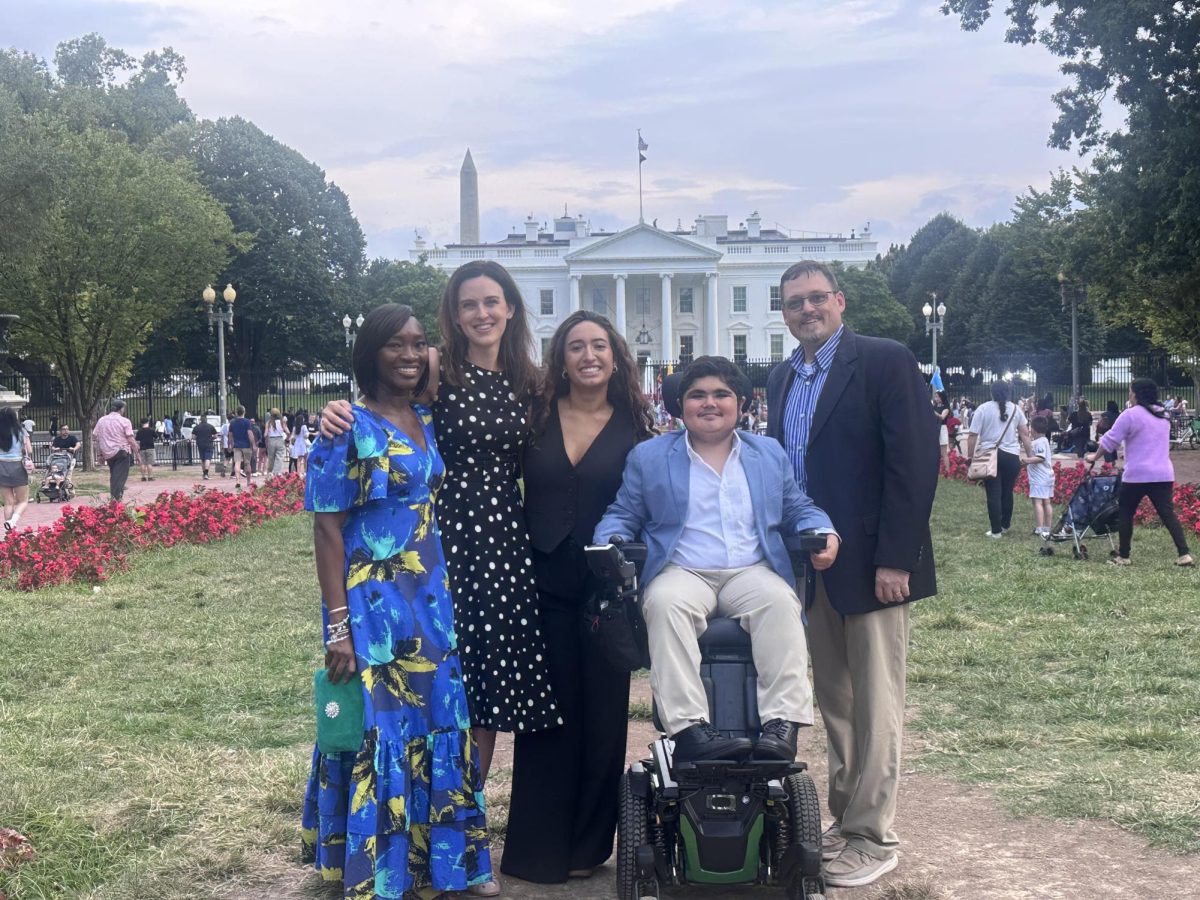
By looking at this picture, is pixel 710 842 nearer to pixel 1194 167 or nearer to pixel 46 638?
pixel 46 638

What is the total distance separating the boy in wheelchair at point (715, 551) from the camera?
3.62 m

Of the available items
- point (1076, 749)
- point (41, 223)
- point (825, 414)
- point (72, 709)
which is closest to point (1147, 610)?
point (1076, 749)

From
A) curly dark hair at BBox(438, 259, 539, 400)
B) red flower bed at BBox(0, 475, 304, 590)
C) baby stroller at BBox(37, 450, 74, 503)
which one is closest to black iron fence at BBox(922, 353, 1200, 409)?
red flower bed at BBox(0, 475, 304, 590)

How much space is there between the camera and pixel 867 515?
4266 millimetres

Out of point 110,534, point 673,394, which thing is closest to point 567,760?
point 673,394

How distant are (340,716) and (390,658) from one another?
231 mm

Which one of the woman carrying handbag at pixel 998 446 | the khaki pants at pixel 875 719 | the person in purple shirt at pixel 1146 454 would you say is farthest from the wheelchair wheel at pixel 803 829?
the woman carrying handbag at pixel 998 446

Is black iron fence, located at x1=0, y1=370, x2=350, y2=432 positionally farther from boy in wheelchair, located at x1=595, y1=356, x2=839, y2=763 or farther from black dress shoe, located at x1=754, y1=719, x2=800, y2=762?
black dress shoe, located at x1=754, y1=719, x2=800, y2=762

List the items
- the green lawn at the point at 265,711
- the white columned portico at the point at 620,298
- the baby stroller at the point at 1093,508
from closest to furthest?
the green lawn at the point at 265,711 < the baby stroller at the point at 1093,508 < the white columned portico at the point at 620,298

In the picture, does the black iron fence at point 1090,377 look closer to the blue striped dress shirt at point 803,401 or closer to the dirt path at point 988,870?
the dirt path at point 988,870

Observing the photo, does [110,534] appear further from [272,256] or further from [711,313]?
[711,313]

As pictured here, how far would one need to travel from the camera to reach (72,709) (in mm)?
6781

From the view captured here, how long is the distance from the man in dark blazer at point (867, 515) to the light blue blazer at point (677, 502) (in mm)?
243

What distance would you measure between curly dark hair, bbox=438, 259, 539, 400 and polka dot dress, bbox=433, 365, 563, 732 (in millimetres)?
112
